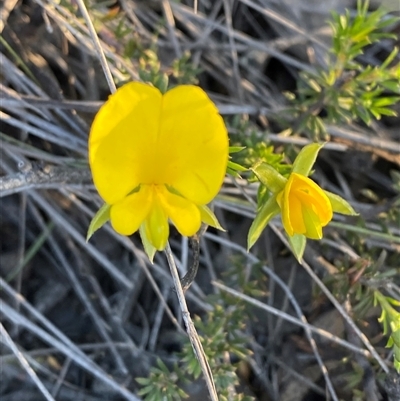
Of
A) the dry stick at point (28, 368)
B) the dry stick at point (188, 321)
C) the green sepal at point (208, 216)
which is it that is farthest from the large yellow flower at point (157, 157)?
the dry stick at point (28, 368)

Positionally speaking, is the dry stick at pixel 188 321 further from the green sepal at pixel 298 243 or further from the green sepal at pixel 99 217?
the green sepal at pixel 298 243

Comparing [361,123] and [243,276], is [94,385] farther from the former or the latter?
[361,123]

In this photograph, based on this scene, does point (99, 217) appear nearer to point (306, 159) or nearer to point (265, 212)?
point (265, 212)

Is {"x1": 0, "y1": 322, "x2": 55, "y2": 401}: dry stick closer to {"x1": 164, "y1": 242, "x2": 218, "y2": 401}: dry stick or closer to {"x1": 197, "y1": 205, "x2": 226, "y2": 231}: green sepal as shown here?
{"x1": 164, "y1": 242, "x2": 218, "y2": 401}: dry stick

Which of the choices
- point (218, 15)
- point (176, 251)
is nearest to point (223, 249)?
point (176, 251)

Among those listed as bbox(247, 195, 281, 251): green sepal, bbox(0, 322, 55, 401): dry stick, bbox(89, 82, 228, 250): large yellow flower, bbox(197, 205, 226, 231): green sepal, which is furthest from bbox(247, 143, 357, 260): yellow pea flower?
bbox(0, 322, 55, 401): dry stick
